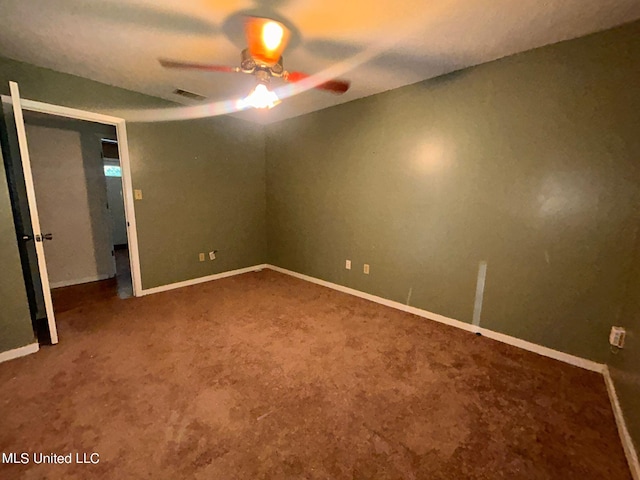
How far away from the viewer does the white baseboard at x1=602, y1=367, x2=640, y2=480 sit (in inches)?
50.2

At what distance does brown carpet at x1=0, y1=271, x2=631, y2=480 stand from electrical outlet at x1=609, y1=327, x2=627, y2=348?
294mm

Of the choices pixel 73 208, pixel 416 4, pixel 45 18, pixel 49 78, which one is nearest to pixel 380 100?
pixel 416 4

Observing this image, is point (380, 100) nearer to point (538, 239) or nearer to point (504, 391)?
point (538, 239)

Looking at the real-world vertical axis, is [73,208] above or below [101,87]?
below

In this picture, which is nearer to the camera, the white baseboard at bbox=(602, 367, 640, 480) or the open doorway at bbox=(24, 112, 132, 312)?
the white baseboard at bbox=(602, 367, 640, 480)

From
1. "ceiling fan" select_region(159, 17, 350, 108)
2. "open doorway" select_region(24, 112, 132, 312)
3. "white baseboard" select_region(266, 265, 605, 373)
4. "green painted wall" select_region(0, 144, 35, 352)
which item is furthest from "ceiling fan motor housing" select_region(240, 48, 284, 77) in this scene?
"open doorway" select_region(24, 112, 132, 312)

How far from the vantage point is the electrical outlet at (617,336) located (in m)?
1.81

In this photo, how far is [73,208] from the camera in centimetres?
394

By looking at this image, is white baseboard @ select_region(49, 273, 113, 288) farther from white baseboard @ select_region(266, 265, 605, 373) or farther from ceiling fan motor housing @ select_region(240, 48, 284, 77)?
ceiling fan motor housing @ select_region(240, 48, 284, 77)

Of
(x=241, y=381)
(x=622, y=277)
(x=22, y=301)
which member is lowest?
(x=241, y=381)

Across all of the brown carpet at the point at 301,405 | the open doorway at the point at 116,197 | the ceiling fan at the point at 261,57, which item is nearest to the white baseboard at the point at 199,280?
the brown carpet at the point at 301,405

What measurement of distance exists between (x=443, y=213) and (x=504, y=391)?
60.7 inches

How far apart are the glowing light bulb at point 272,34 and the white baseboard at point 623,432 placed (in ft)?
9.57

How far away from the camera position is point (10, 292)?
2.10 metres
